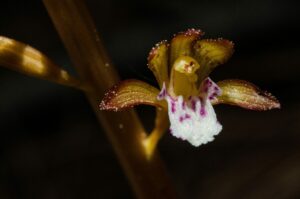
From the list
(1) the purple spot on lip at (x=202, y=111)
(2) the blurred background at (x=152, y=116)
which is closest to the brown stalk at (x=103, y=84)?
(1) the purple spot on lip at (x=202, y=111)

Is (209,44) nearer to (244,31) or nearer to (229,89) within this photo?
(229,89)

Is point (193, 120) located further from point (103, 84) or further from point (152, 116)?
point (152, 116)

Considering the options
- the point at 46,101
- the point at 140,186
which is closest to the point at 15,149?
the point at 46,101

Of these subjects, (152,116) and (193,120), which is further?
(152,116)

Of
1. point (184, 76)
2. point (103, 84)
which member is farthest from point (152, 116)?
point (184, 76)

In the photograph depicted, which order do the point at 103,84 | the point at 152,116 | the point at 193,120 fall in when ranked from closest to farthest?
the point at 193,120, the point at 103,84, the point at 152,116

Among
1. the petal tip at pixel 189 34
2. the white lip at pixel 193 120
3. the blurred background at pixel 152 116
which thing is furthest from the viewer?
the blurred background at pixel 152 116

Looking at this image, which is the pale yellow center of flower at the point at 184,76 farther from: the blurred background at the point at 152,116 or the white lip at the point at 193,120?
the blurred background at the point at 152,116

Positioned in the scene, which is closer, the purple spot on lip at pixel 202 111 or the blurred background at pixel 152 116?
the purple spot on lip at pixel 202 111
